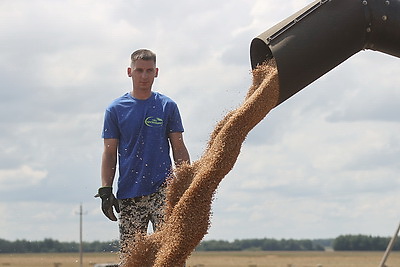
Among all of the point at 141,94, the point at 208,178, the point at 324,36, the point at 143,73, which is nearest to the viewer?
the point at 208,178

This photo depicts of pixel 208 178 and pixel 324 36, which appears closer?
pixel 208 178

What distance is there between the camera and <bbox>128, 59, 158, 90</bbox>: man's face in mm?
7270

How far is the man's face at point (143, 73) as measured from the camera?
727 cm

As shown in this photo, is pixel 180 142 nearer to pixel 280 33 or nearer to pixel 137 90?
pixel 137 90

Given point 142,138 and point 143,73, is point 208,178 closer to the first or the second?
point 142,138

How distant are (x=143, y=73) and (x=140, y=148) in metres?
0.56

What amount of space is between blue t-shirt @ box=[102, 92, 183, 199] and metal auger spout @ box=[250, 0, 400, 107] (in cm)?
94

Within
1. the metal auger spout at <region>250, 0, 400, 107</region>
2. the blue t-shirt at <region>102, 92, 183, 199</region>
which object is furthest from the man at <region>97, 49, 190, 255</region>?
the metal auger spout at <region>250, 0, 400, 107</region>

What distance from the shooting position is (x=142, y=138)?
7.31m

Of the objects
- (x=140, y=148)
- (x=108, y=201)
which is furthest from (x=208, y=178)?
(x=108, y=201)

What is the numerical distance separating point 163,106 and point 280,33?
1.19 meters

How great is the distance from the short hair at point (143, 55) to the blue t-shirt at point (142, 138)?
1.02 ft

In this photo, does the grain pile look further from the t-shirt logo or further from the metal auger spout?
the t-shirt logo

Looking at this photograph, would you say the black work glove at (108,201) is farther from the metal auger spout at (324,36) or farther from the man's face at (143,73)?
the metal auger spout at (324,36)
